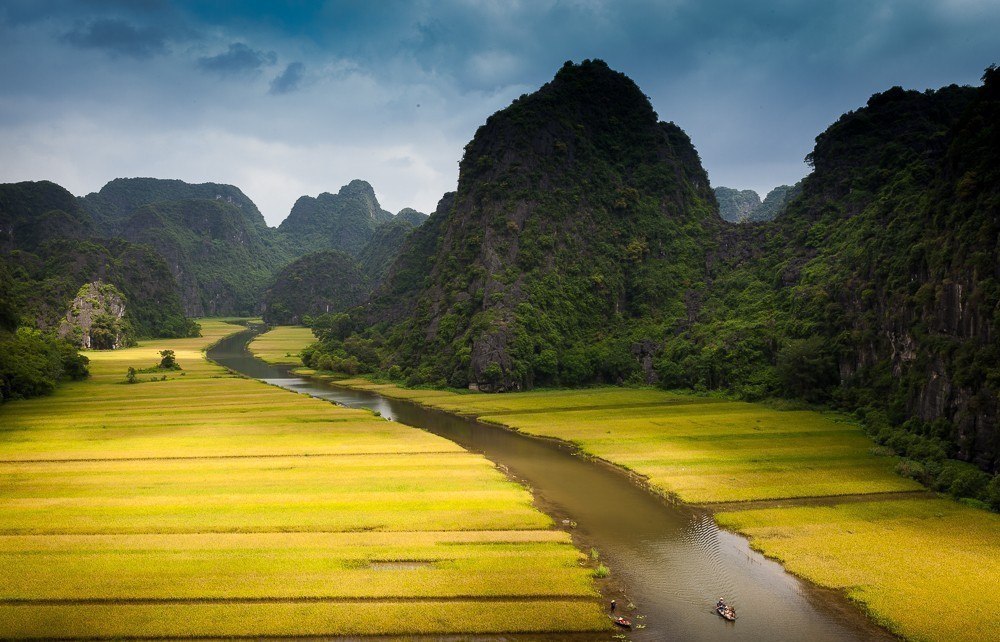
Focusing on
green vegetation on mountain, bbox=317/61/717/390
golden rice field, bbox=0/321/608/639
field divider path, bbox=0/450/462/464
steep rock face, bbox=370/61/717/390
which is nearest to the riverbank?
golden rice field, bbox=0/321/608/639

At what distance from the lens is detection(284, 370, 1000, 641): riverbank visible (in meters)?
25.8

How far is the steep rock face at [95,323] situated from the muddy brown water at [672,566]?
14514cm

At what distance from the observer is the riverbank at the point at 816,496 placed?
25.8 metres

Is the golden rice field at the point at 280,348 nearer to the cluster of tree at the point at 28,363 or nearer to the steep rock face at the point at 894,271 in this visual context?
the cluster of tree at the point at 28,363

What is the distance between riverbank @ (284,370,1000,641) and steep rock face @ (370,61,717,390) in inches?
889

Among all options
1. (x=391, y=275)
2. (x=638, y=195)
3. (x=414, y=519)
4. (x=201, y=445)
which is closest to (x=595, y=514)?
(x=414, y=519)

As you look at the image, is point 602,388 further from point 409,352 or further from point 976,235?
point 976,235

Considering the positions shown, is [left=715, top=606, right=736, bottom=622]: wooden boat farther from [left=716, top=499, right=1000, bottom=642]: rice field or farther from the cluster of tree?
the cluster of tree

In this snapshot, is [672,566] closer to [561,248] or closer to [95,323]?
[561,248]

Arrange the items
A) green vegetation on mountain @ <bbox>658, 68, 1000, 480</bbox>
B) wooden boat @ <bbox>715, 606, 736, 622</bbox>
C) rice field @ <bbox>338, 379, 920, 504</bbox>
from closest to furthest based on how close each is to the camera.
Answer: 1. wooden boat @ <bbox>715, 606, 736, 622</bbox>
2. rice field @ <bbox>338, 379, 920, 504</bbox>
3. green vegetation on mountain @ <bbox>658, 68, 1000, 480</bbox>

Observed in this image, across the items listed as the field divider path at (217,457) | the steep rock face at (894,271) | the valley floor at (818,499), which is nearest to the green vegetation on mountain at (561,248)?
the steep rock face at (894,271)

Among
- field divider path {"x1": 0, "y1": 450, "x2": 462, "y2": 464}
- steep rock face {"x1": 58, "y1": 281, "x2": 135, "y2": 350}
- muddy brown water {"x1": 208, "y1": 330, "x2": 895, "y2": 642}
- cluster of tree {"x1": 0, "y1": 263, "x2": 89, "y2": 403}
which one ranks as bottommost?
muddy brown water {"x1": 208, "y1": 330, "x2": 895, "y2": 642}

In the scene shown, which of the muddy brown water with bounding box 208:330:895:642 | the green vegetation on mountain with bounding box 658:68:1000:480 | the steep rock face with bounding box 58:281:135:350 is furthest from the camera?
the steep rock face with bounding box 58:281:135:350

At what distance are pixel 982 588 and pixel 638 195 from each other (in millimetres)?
110509
